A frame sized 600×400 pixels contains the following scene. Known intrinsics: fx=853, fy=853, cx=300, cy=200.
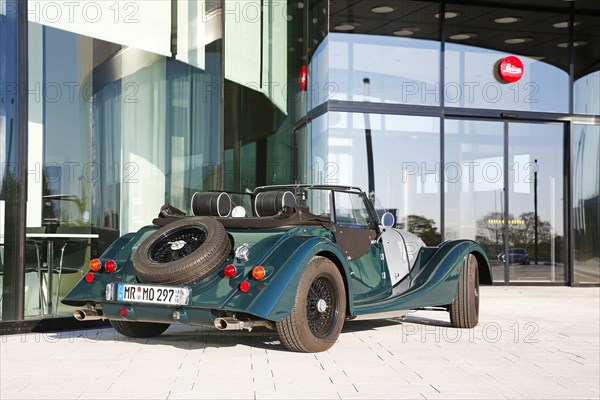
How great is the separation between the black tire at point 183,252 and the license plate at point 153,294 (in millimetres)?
67

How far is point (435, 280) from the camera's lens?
25.7 feet

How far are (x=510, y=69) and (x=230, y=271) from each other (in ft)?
31.8

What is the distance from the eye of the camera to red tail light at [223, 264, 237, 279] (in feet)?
20.0

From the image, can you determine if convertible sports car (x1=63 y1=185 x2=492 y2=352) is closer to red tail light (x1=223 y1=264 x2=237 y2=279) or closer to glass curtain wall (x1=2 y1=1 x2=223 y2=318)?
red tail light (x1=223 y1=264 x2=237 y2=279)

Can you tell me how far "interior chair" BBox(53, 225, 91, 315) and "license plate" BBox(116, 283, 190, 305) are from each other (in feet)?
6.24

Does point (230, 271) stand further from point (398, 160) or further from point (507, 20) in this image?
point (507, 20)

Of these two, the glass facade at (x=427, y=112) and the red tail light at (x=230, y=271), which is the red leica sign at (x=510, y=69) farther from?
the red tail light at (x=230, y=271)

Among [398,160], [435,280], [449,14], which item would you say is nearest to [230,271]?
[435,280]

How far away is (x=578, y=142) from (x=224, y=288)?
10.4m

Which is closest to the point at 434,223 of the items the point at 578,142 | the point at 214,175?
the point at 578,142

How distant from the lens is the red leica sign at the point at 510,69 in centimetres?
1443

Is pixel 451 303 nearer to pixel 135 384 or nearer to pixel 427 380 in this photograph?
pixel 427 380

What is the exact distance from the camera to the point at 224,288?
239 inches

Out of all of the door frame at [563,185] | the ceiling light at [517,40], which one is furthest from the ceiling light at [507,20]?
the door frame at [563,185]
